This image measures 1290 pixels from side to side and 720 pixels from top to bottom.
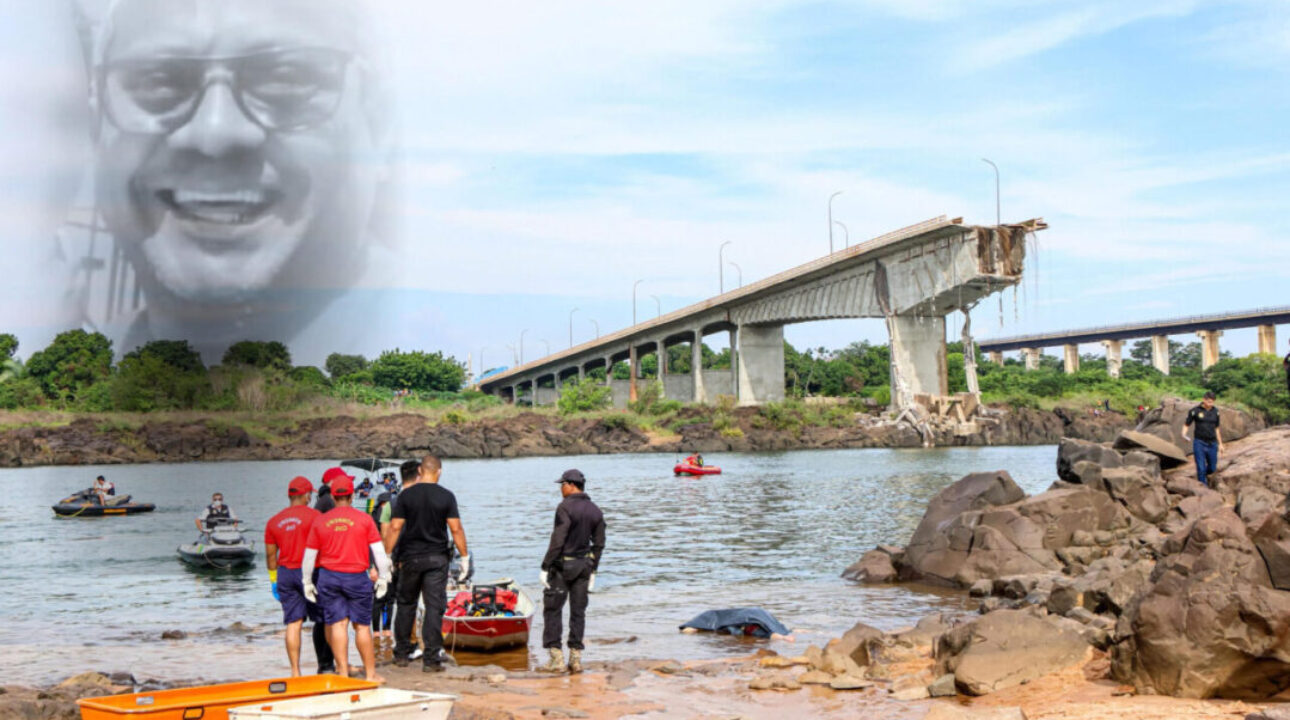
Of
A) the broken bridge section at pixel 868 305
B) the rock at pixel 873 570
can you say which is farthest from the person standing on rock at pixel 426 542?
the broken bridge section at pixel 868 305

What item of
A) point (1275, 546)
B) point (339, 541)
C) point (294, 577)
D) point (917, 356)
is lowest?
point (294, 577)

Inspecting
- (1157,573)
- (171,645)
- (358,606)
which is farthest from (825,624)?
(171,645)

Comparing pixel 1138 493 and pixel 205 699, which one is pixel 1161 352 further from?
pixel 205 699

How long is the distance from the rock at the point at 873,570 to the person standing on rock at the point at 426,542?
40.6 feet

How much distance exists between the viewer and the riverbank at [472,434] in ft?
305

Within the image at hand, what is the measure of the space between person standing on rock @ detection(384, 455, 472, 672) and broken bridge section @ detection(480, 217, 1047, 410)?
216 feet

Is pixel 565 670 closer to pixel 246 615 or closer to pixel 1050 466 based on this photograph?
pixel 246 615

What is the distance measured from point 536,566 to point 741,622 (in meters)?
11.2

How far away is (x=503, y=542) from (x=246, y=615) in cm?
1290

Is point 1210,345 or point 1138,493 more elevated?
point 1210,345

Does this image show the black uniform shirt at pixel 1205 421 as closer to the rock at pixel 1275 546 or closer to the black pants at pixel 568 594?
the rock at pixel 1275 546

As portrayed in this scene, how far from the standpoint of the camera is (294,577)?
11711 mm

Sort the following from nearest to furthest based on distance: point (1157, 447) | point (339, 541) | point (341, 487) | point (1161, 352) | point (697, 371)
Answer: point (339, 541)
point (341, 487)
point (1157, 447)
point (697, 371)
point (1161, 352)

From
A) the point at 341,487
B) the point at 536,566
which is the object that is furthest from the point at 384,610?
the point at 536,566
